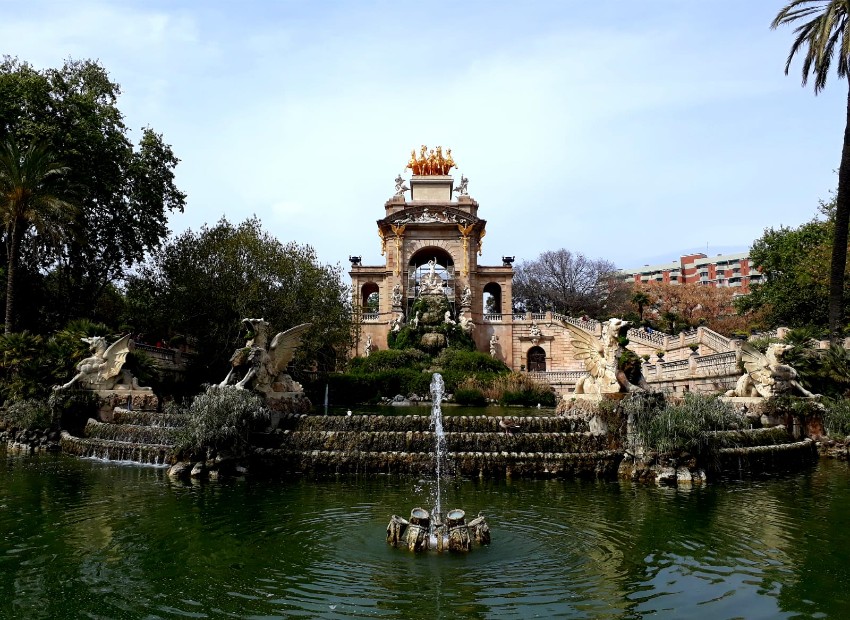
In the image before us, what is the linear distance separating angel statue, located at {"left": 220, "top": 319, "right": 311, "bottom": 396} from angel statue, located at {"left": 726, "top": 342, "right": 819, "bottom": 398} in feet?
36.7

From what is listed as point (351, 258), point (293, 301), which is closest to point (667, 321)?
point (351, 258)

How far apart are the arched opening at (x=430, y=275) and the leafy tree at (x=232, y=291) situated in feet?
59.0

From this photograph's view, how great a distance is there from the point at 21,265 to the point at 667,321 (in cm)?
4641

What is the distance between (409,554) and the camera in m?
7.28

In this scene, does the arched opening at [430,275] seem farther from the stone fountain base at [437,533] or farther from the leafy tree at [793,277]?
the stone fountain base at [437,533]

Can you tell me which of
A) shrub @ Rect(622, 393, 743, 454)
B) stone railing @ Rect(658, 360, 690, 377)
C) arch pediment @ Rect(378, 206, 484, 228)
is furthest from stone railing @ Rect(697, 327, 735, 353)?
arch pediment @ Rect(378, 206, 484, 228)

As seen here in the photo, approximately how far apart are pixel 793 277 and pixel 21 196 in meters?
36.2

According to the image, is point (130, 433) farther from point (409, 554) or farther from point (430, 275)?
point (430, 275)

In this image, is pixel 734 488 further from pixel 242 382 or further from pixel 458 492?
pixel 242 382

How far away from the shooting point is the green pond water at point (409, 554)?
19.1 feet

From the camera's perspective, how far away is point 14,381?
59.9ft

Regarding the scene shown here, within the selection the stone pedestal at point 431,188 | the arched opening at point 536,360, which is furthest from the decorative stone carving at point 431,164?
the arched opening at point 536,360

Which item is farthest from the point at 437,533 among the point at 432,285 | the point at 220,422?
the point at 432,285

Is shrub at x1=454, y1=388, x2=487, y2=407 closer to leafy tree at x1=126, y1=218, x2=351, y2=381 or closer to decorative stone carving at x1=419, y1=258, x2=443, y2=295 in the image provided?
leafy tree at x1=126, y1=218, x2=351, y2=381
